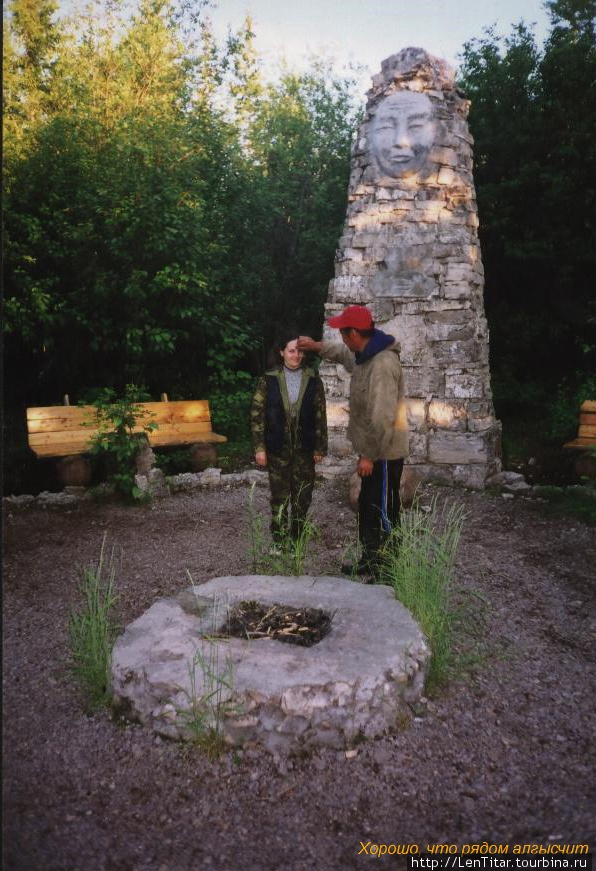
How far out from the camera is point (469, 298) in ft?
22.9

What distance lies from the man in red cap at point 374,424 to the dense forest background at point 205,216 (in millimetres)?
4719

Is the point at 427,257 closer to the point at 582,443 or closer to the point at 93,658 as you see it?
the point at 582,443

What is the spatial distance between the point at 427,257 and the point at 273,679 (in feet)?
17.6

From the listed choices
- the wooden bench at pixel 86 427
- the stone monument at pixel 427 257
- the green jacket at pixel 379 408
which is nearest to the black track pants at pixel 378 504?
the green jacket at pixel 379 408

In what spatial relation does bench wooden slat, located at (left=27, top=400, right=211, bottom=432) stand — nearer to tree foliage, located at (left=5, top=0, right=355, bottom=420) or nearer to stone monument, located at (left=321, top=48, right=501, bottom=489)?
tree foliage, located at (left=5, top=0, right=355, bottom=420)

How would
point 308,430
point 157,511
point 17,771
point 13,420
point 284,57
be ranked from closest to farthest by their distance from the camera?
point 17,771
point 308,430
point 157,511
point 13,420
point 284,57

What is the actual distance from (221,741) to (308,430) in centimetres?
245

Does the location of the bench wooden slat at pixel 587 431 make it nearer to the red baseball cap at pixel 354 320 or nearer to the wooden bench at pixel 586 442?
the wooden bench at pixel 586 442

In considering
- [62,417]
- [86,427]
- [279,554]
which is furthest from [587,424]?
[62,417]

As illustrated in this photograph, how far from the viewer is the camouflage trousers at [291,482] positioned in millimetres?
4816

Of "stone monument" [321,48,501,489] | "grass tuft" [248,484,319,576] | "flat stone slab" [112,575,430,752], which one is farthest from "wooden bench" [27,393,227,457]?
"flat stone slab" [112,575,430,752]

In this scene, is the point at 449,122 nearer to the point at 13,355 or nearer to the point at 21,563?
the point at 21,563

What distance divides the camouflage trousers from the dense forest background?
12.9 ft

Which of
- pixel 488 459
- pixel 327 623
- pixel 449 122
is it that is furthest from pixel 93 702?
pixel 449 122
